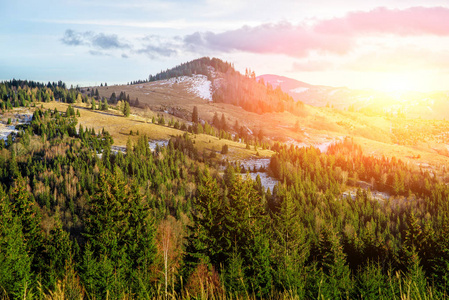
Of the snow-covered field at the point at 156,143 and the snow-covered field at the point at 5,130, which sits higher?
the snow-covered field at the point at 5,130

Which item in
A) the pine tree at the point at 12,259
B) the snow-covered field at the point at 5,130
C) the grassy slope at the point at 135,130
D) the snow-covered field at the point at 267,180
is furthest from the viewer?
the grassy slope at the point at 135,130

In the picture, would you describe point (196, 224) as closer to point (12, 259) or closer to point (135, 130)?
point (12, 259)

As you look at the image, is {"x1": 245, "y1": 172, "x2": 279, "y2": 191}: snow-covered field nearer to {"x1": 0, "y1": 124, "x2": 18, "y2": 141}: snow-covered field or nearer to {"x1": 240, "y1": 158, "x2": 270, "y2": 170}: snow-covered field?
{"x1": 240, "y1": 158, "x2": 270, "y2": 170}: snow-covered field

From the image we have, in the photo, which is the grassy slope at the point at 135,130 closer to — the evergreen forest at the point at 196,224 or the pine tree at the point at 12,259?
the evergreen forest at the point at 196,224

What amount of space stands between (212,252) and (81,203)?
90538mm

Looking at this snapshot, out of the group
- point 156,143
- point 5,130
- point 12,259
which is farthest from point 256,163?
point 12,259

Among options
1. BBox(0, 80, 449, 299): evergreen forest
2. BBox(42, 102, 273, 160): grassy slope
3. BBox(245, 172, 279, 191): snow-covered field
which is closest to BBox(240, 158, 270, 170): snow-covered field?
BBox(42, 102, 273, 160): grassy slope

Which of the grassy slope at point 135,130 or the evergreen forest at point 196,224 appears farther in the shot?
the grassy slope at point 135,130

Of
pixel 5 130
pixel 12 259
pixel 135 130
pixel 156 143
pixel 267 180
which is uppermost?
pixel 135 130

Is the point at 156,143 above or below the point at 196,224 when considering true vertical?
below

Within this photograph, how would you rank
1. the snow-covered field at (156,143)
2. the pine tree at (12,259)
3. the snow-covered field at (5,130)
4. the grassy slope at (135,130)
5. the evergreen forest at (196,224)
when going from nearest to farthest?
1. the evergreen forest at (196,224)
2. the pine tree at (12,259)
3. the snow-covered field at (5,130)
4. the snow-covered field at (156,143)
5. the grassy slope at (135,130)

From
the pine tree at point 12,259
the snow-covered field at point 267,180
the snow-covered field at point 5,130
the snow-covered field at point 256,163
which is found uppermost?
the snow-covered field at point 5,130

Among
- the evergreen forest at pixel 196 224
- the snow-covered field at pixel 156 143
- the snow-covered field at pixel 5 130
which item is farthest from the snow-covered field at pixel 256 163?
the snow-covered field at pixel 5 130

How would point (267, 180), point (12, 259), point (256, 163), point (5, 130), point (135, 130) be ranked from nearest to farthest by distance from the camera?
point (12, 259)
point (267, 180)
point (5, 130)
point (256, 163)
point (135, 130)
